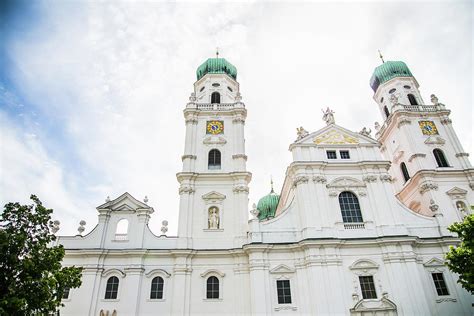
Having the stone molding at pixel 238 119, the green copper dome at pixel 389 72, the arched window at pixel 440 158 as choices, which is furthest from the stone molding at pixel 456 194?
the stone molding at pixel 238 119

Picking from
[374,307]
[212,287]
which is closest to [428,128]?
[374,307]

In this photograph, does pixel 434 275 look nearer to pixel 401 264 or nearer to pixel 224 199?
pixel 401 264

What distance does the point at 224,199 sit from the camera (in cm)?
2342

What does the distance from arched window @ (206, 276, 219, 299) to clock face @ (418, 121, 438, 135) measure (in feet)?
71.2

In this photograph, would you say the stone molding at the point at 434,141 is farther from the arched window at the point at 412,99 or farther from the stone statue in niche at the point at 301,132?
the stone statue in niche at the point at 301,132

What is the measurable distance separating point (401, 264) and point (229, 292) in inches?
429

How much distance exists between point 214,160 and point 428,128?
19104 mm

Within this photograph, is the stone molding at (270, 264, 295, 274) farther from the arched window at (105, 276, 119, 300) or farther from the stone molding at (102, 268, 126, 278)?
the arched window at (105, 276, 119, 300)

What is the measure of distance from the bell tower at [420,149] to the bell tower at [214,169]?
1398cm

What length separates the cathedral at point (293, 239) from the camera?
19547mm

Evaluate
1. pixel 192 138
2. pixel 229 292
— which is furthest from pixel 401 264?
pixel 192 138

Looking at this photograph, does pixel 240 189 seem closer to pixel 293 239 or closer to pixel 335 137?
pixel 293 239

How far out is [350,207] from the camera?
74.6 ft

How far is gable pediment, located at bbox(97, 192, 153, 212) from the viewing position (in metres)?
22.6
